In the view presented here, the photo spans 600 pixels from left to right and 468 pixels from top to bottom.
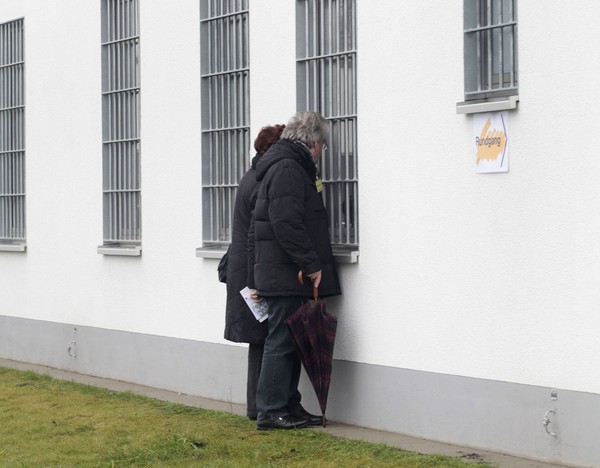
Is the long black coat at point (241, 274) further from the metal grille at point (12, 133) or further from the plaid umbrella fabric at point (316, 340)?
the metal grille at point (12, 133)

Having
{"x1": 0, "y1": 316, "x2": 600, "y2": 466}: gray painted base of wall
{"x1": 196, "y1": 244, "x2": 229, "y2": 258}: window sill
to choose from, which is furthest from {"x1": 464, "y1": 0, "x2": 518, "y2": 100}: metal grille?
{"x1": 196, "y1": 244, "x2": 229, "y2": 258}: window sill

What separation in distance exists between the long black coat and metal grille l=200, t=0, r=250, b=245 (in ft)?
3.73

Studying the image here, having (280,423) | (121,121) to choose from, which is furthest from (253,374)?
(121,121)

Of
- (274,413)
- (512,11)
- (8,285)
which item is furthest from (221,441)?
(8,285)

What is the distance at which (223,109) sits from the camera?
11539mm

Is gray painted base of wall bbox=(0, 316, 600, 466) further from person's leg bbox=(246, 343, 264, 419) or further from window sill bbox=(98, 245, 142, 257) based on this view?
window sill bbox=(98, 245, 142, 257)

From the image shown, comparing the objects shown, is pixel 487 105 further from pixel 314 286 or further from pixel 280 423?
pixel 280 423

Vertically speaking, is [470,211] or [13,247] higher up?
[470,211]

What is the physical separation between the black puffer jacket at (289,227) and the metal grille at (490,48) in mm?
1417

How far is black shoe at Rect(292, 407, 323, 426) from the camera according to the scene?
32.4 ft

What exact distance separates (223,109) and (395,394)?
3210mm

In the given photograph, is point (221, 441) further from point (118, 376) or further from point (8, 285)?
point (8, 285)

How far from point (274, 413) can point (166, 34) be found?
3.94 meters

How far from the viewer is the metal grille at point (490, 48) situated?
867 cm
